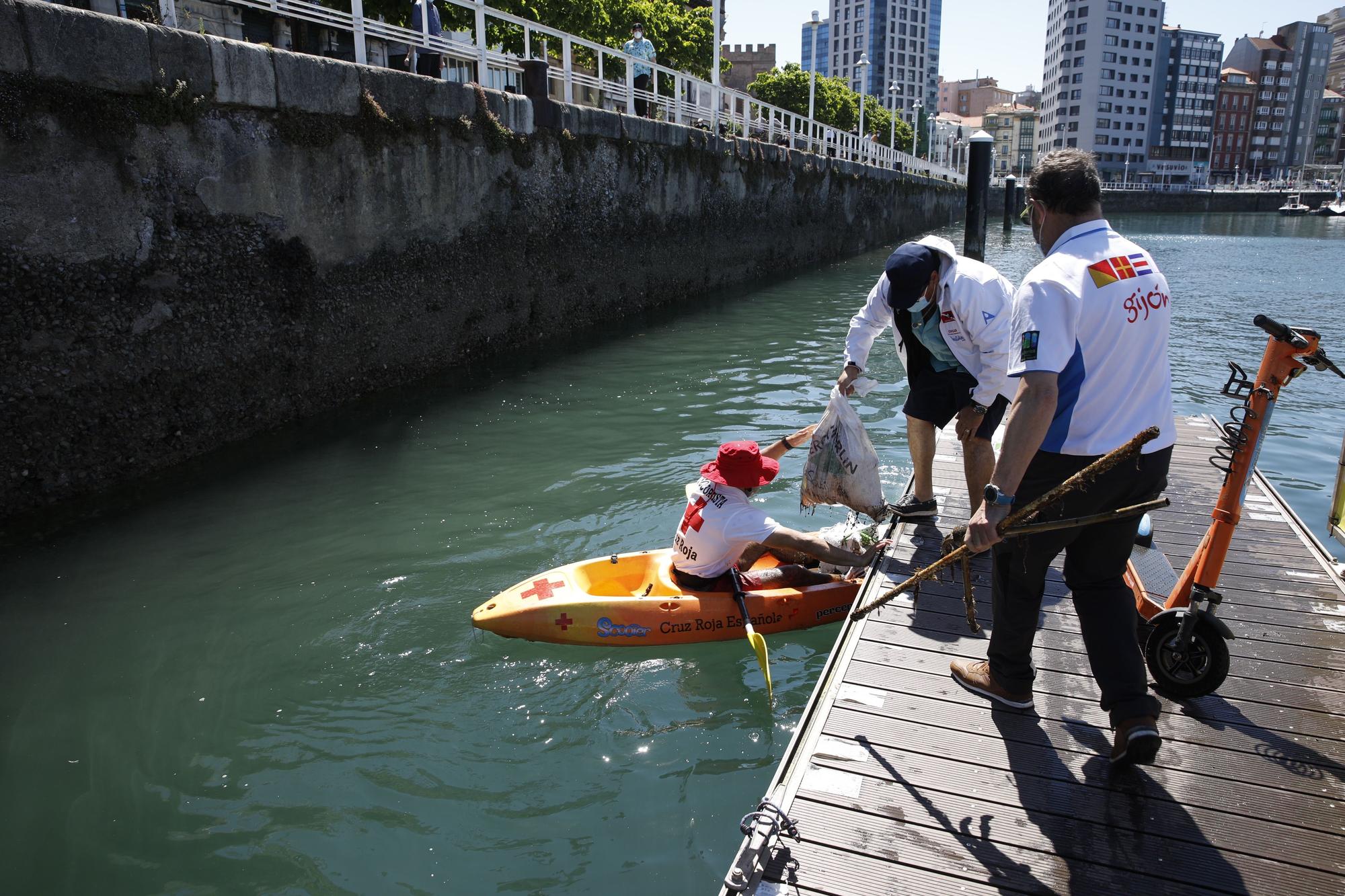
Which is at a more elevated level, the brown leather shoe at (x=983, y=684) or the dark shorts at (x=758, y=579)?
the brown leather shoe at (x=983, y=684)

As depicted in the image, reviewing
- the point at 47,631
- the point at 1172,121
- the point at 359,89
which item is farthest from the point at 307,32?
the point at 1172,121

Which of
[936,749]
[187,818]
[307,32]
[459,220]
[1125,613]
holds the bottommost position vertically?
[187,818]

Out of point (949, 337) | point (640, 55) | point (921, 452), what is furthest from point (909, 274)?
point (640, 55)

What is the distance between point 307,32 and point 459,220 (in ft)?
10.3

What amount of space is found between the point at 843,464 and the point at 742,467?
33.6 inches

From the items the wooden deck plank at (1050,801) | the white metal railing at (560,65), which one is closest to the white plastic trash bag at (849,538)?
the wooden deck plank at (1050,801)

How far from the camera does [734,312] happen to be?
18.5 m

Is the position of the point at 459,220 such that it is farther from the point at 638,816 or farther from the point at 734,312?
the point at 638,816

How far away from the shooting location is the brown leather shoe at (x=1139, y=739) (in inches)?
120

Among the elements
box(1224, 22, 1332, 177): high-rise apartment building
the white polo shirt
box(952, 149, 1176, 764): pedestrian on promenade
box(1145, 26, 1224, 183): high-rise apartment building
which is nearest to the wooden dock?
box(952, 149, 1176, 764): pedestrian on promenade

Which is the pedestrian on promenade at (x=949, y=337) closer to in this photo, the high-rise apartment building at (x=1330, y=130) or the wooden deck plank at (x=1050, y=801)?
the wooden deck plank at (x=1050, y=801)

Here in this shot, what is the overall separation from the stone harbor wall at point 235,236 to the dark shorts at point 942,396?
6.59 m

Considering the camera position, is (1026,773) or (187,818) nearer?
(1026,773)

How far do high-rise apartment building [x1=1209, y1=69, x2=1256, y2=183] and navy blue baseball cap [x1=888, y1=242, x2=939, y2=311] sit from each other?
5394 inches
